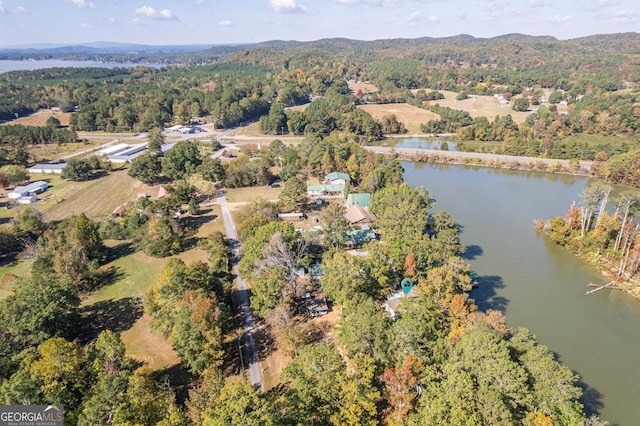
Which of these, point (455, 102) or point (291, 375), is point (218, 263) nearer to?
point (291, 375)

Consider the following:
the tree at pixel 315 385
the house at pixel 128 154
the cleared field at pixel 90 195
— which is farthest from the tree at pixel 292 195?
the house at pixel 128 154

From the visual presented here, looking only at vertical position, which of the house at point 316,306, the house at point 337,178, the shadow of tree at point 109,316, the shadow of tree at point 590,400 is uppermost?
the house at point 337,178

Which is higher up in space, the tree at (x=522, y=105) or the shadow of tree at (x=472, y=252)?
the tree at (x=522, y=105)

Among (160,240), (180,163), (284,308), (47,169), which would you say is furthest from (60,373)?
(47,169)

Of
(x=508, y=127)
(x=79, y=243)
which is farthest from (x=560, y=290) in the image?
(x=508, y=127)

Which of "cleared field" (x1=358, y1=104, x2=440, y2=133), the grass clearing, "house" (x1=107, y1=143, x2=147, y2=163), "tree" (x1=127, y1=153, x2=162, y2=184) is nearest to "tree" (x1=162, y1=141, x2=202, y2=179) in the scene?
"tree" (x1=127, y1=153, x2=162, y2=184)

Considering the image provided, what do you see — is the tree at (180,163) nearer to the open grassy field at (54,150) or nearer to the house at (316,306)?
the open grassy field at (54,150)
